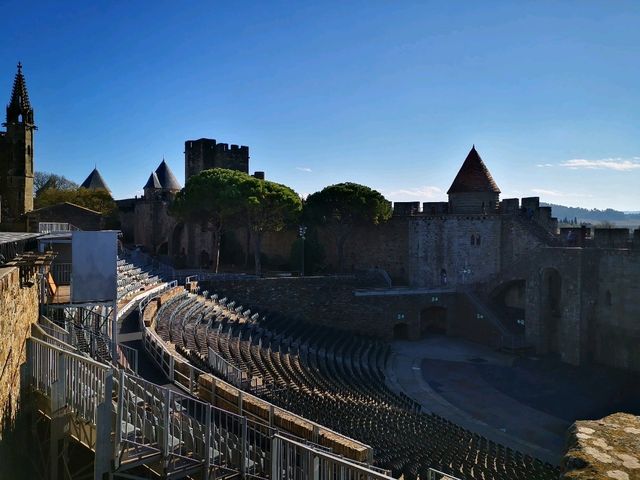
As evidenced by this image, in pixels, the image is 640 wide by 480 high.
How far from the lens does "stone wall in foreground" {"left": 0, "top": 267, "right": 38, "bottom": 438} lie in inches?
265

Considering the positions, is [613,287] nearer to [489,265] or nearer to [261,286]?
[489,265]

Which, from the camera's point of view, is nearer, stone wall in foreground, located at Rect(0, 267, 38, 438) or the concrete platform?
stone wall in foreground, located at Rect(0, 267, 38, 438)

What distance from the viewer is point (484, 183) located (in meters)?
34.2

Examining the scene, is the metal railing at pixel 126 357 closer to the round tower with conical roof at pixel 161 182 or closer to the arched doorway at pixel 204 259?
the arched doorway at pixel 204 259

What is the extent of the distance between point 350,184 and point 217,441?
29.2 m

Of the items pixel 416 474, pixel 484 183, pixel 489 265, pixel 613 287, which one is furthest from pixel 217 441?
pixel 484 183

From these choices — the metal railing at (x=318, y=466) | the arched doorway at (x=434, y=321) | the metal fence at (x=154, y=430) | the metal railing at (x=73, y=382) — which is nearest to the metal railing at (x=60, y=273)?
the metal railing at (x=73, y=382)

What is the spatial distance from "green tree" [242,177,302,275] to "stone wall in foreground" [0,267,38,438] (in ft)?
78.1

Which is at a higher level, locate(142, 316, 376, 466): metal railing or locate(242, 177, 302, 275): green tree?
locate(242, 177, 302, 275): green tree

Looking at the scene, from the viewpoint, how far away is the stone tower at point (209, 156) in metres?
42.8

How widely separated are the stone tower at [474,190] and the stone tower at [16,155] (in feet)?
89.3

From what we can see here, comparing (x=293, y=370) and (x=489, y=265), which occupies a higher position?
(x=489, y=265)

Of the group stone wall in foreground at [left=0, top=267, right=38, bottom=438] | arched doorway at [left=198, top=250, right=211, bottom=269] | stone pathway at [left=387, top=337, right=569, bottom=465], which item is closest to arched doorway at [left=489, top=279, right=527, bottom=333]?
stone pathway at [left=387, top=337, right=569, bottom=465]

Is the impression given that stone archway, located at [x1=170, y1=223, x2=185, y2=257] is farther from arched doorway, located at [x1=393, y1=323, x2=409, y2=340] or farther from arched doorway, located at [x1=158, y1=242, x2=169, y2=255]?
arched doorway, located at [x1=393, y1=323, x2=409, y2=340]
